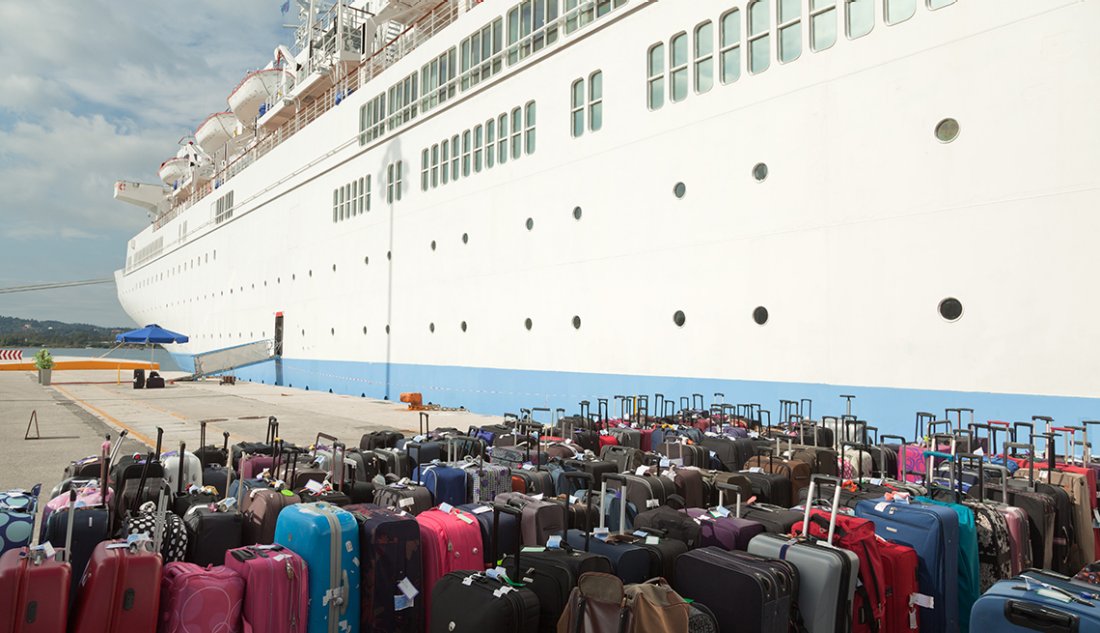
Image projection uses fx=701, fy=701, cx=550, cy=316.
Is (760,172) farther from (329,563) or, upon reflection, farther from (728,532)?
(329,563)

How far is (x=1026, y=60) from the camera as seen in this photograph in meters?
9.29

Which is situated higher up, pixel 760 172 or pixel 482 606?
pixel 760 172

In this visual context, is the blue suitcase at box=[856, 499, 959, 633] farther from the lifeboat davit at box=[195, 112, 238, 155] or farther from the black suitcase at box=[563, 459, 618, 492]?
the lifeboat davit at box=[195, 112, 238, 155]

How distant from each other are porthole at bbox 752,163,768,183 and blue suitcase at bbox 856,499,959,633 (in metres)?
9.06

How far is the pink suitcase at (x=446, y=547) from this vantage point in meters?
3.93

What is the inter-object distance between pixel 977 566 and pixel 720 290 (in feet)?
29.2

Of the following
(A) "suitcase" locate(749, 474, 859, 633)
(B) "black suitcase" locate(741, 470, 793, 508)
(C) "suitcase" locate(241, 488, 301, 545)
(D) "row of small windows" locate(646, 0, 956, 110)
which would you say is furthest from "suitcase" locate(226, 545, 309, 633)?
(D) "row of small windows" locate(646, 0, 956, 110)

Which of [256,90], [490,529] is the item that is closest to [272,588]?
[490,529]

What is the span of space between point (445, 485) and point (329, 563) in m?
1.71

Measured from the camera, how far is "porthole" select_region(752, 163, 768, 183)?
12289 millimetres

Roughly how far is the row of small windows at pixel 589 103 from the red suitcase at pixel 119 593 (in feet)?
46.3

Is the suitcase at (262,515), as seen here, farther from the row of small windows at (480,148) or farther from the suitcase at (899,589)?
the row of small windows at (480,148)

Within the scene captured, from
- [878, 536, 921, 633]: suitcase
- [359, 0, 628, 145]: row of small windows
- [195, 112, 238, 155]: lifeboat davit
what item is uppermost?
[195, 112, 238, 155]: lifeboat davit

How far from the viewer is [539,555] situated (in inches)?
134
